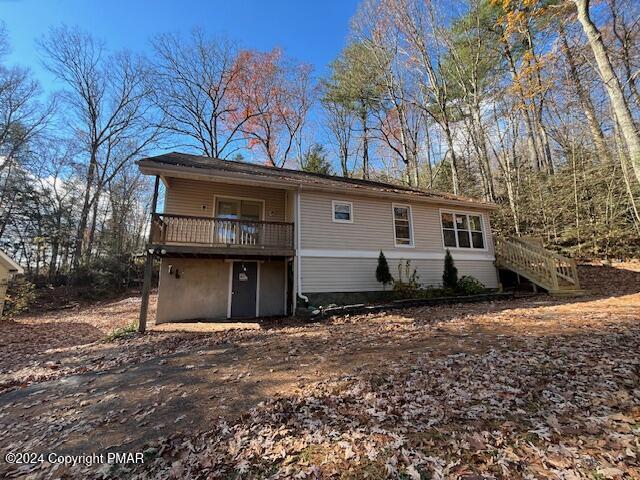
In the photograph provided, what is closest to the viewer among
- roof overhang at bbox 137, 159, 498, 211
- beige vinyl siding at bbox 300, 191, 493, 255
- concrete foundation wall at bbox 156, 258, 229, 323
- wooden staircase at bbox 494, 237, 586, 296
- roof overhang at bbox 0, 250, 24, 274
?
roof overhang at bbox 137, 159, 498, 211

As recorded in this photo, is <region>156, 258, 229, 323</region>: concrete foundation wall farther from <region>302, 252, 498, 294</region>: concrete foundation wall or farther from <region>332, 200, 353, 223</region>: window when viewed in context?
<region>332, 200, 353, 223</region>: window

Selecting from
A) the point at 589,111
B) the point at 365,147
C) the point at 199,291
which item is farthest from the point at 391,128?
the point at 199,291

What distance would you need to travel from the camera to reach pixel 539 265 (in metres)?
12.1

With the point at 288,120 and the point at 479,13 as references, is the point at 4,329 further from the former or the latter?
the point at 479,13

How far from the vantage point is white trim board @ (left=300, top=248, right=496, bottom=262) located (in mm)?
10680

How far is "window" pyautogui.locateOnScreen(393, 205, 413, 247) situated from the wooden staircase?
4842 mm

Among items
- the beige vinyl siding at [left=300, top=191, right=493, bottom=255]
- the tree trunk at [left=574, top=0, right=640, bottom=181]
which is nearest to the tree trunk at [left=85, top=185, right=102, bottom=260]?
the beige vinyl siding at [left=300, top=191, right=493, bottom=255]

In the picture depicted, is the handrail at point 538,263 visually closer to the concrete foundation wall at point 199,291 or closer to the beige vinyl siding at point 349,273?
the beige vinyl siding at point 349,273

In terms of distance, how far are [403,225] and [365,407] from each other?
9.63 metres

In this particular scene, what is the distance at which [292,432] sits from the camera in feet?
10.5

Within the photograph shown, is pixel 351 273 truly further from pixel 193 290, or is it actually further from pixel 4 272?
pixel 4 272

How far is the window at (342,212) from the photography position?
1131 centimetres

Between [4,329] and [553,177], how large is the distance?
85.5 feet

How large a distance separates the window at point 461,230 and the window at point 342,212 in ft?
14.9
